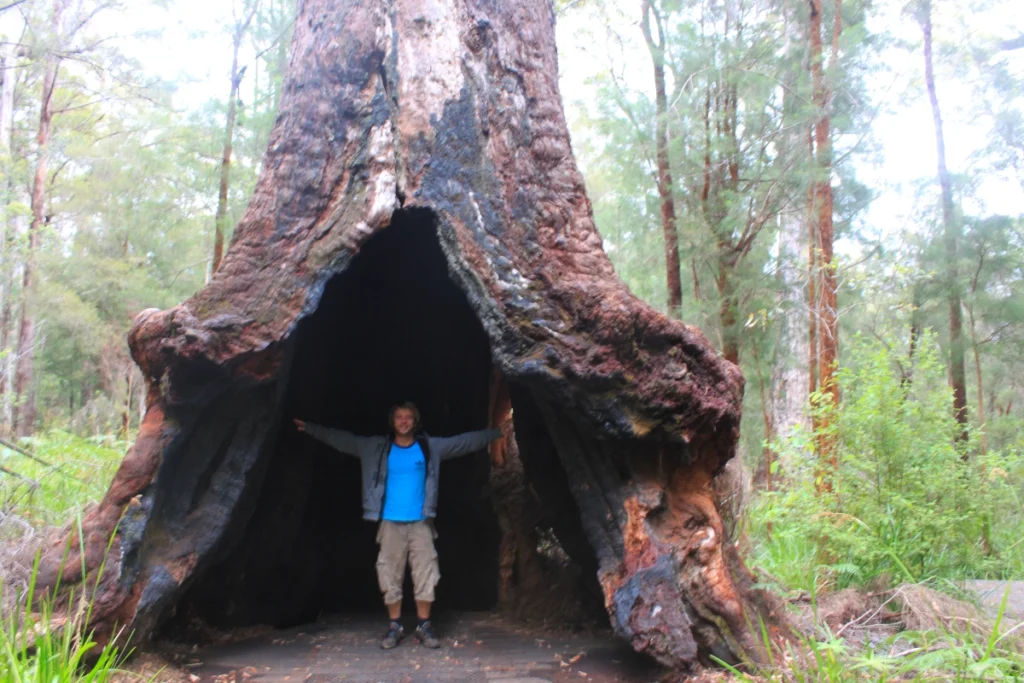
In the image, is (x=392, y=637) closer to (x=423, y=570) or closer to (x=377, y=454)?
(x=423, y=570)

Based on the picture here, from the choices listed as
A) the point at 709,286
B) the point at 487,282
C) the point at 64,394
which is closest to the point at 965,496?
the point at 487,282

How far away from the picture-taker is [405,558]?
5.51 m

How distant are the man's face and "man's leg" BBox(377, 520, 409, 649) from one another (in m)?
0.65

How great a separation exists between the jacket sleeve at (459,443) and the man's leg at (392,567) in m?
0.58

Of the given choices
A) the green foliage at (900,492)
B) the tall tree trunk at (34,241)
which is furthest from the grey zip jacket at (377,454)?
the tall tree trunk at (34,241)

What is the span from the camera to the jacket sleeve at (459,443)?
18.5 feet

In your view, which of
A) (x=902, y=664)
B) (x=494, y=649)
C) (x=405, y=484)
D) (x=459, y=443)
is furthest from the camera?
(x=459, y=443)

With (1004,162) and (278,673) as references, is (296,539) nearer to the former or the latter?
(278,673)

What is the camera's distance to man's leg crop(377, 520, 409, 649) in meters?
5.27

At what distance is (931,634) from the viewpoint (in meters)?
4.39

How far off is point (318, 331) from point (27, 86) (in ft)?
66.0

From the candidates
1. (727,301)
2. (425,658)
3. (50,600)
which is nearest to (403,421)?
(425,658)

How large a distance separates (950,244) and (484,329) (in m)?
10.9

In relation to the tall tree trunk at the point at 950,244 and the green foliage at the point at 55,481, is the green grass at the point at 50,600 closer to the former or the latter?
the green foliage at the point at 55,481
